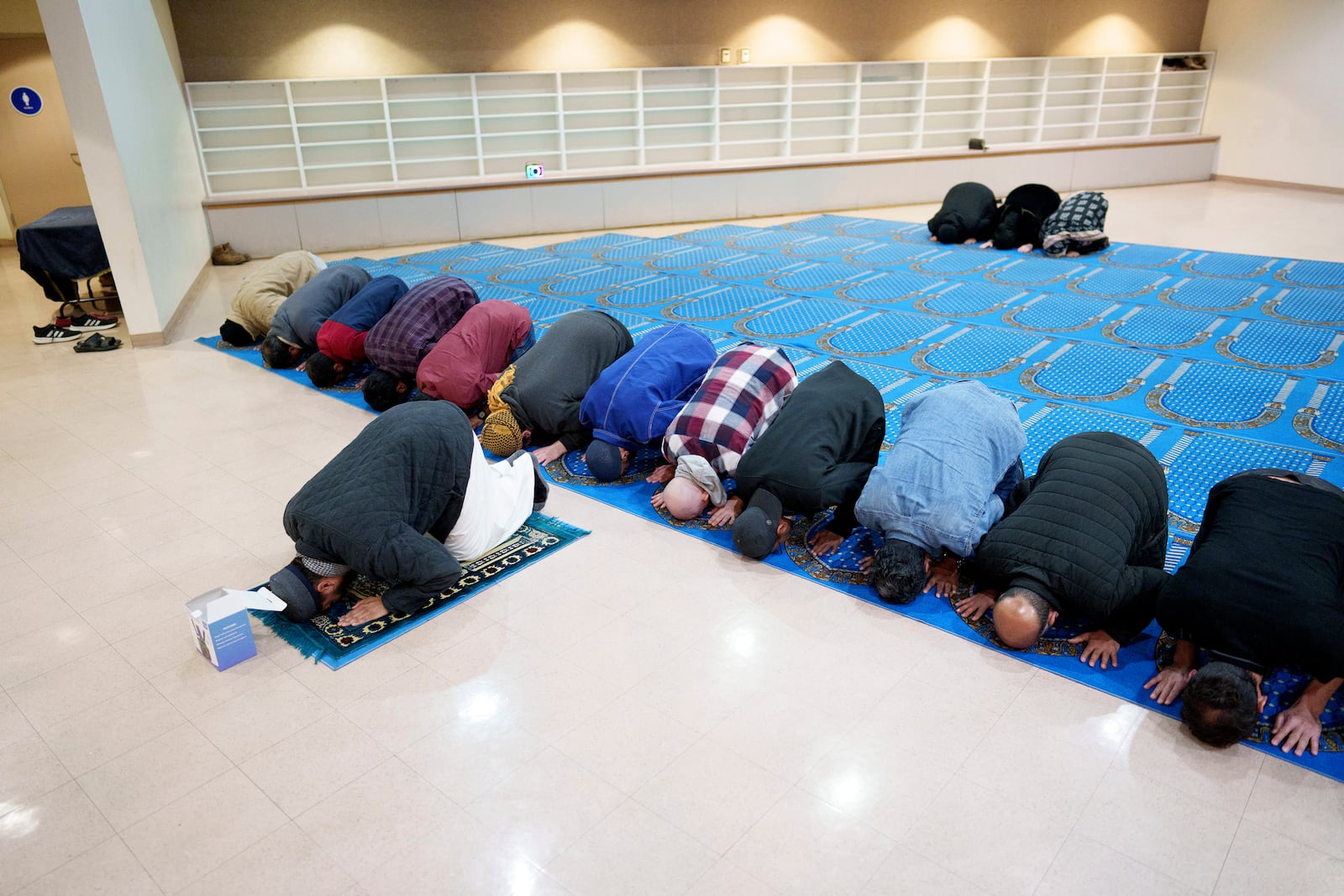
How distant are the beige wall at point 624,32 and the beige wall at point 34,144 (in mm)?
2850

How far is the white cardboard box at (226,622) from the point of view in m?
2.47

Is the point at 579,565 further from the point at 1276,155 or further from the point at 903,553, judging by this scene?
the point at 1276,155

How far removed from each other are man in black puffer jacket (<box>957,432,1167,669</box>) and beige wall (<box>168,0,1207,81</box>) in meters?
9.04

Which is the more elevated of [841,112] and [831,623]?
[841,112]

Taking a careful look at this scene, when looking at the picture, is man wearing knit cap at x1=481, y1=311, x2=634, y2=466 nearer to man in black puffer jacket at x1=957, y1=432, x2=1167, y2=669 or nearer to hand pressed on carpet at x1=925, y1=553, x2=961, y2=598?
hand pressed on carpet at x1=925, y1=553, x2=961, y2=598

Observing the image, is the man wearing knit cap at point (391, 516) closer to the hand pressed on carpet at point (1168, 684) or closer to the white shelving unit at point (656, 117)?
the hand pressed on carpet at point (1168, 684)

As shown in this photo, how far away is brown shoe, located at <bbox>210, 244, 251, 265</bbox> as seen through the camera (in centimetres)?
862

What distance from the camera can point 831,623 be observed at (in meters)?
2.68

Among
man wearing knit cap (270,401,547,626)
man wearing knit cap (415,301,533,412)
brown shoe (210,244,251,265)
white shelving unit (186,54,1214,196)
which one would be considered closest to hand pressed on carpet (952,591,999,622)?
man wearing knit cap (270,401,547,626)

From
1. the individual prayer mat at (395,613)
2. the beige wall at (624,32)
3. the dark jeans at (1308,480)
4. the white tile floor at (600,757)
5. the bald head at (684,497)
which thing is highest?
the beige wall at (624,32)

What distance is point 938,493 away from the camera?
8.74ft

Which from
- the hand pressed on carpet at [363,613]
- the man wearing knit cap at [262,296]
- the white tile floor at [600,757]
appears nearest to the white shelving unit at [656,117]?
the man wearing knit cap at [262,296]

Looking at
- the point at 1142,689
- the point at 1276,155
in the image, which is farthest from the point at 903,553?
the point at 1276,155

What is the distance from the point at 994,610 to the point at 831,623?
486mm
